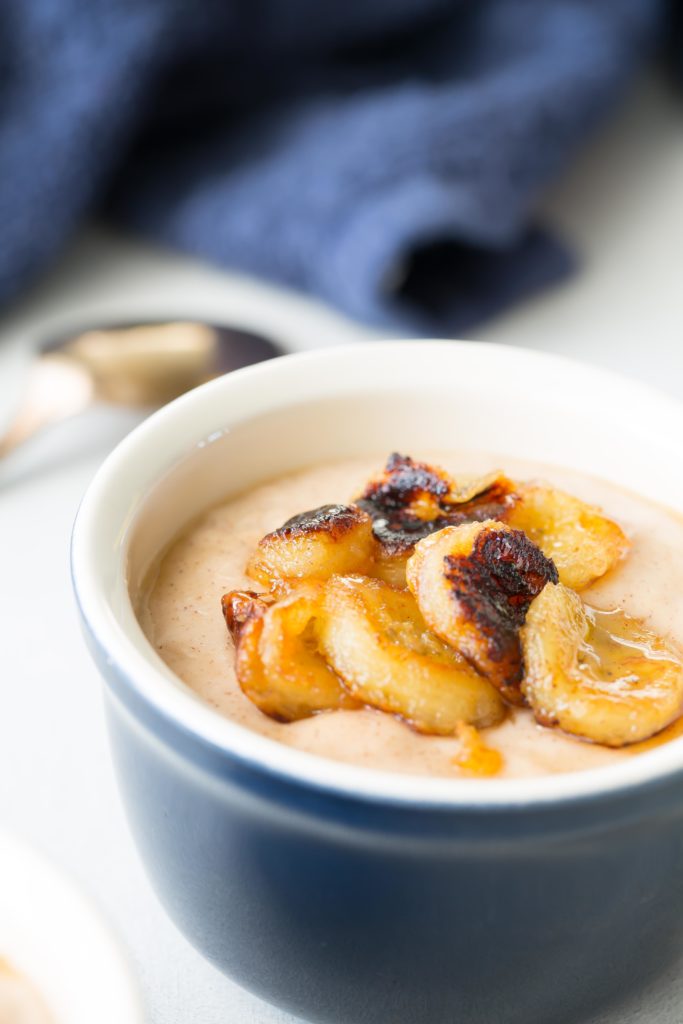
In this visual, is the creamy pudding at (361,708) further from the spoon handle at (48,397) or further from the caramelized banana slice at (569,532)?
the spoon handle at (48,397)

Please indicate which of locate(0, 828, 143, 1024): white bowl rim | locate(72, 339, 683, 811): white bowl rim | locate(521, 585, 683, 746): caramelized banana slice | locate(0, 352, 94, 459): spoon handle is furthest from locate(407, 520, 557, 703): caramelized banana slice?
locate(0, 352, 94, 459): spoon handle

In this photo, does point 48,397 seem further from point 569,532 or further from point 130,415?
point 569,532

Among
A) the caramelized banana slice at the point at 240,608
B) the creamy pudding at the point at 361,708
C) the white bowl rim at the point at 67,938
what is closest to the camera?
the white bowl rim at the point at 67,938

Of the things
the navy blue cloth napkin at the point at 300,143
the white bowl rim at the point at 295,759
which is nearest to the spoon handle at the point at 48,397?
the navy blue cloth napkin at the point at 300,143

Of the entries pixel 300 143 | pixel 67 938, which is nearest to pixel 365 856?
pixel 67 938

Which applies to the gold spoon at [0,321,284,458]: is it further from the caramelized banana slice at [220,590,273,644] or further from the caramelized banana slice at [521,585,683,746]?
the caramelized banana slice at [521,585,683,746]
